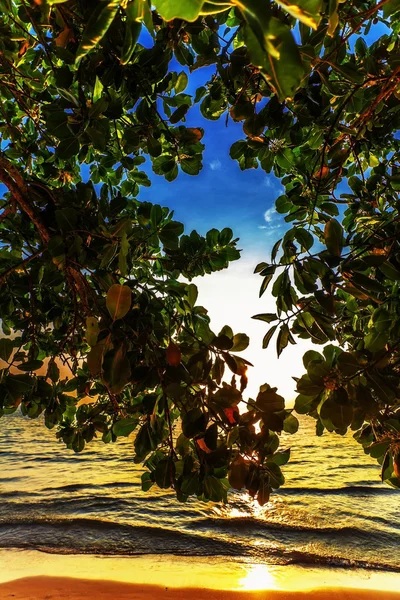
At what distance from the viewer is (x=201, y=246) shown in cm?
212

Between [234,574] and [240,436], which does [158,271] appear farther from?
[234,574]

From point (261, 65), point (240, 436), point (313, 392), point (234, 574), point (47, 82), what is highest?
point (47, 82)

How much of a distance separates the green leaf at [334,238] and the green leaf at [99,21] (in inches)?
34.4

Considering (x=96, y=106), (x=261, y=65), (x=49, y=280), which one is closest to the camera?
(x=261, y=65)

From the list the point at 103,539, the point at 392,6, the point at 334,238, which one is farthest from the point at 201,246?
the point at 103,539

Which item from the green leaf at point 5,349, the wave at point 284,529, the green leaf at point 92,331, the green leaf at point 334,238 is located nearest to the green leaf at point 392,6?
the green leaf at point 334,238

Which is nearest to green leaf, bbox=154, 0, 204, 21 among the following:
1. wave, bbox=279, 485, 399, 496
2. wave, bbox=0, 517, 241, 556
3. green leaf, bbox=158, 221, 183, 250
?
green leaf, bbox=158, 221, 183, 250

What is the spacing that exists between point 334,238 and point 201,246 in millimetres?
1017

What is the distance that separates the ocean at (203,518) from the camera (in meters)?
7.52

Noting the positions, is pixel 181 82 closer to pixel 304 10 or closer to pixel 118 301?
pixel 118 301

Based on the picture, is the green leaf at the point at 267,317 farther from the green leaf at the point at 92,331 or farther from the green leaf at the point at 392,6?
the green leaf at the point at 392,6

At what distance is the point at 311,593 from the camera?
5.75 m

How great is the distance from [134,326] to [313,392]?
759mm

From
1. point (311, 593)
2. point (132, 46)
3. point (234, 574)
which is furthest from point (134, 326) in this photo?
point (234, 574)
